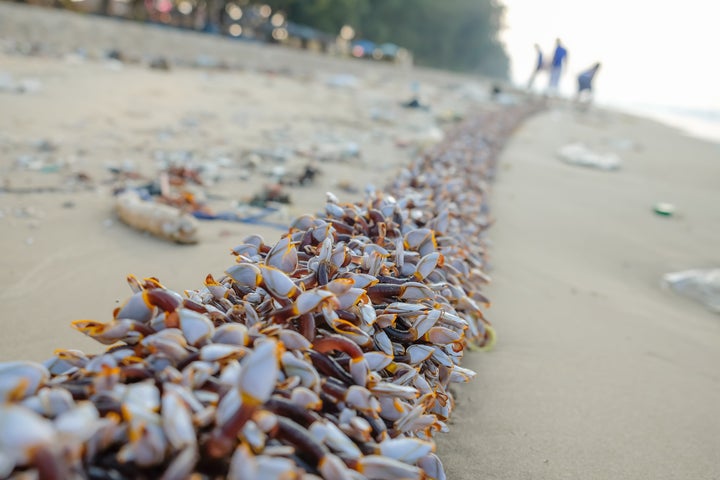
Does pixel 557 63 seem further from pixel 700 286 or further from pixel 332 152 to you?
pixel 700 286

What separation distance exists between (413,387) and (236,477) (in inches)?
24.2

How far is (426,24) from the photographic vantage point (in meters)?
48.6

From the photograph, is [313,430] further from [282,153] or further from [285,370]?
[282,153]

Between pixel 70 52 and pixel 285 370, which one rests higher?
pixel 70 52

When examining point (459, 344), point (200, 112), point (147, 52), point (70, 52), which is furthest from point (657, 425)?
point (147, 52)

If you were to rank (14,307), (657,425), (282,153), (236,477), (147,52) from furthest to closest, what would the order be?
(147,52) → (282,153) → (14,307) → (657,425) → (236,477)

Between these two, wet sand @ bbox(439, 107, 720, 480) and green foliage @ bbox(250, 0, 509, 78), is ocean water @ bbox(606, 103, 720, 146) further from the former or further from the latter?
green foliage @ bbox(250, 0, 509, 78)

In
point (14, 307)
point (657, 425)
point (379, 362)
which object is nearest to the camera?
point (379, 362)

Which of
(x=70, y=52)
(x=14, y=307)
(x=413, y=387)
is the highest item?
(x=70, y=52)

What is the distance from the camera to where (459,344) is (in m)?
1.62

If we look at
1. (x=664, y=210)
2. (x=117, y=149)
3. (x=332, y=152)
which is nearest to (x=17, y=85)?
(x=117, y=149)

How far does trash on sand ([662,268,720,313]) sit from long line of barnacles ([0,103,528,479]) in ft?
8.34

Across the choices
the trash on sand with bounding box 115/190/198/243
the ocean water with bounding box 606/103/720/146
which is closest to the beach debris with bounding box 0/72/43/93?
the trash on sand with bounding box 115/190/198/243

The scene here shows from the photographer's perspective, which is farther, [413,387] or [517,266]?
[517,266]
